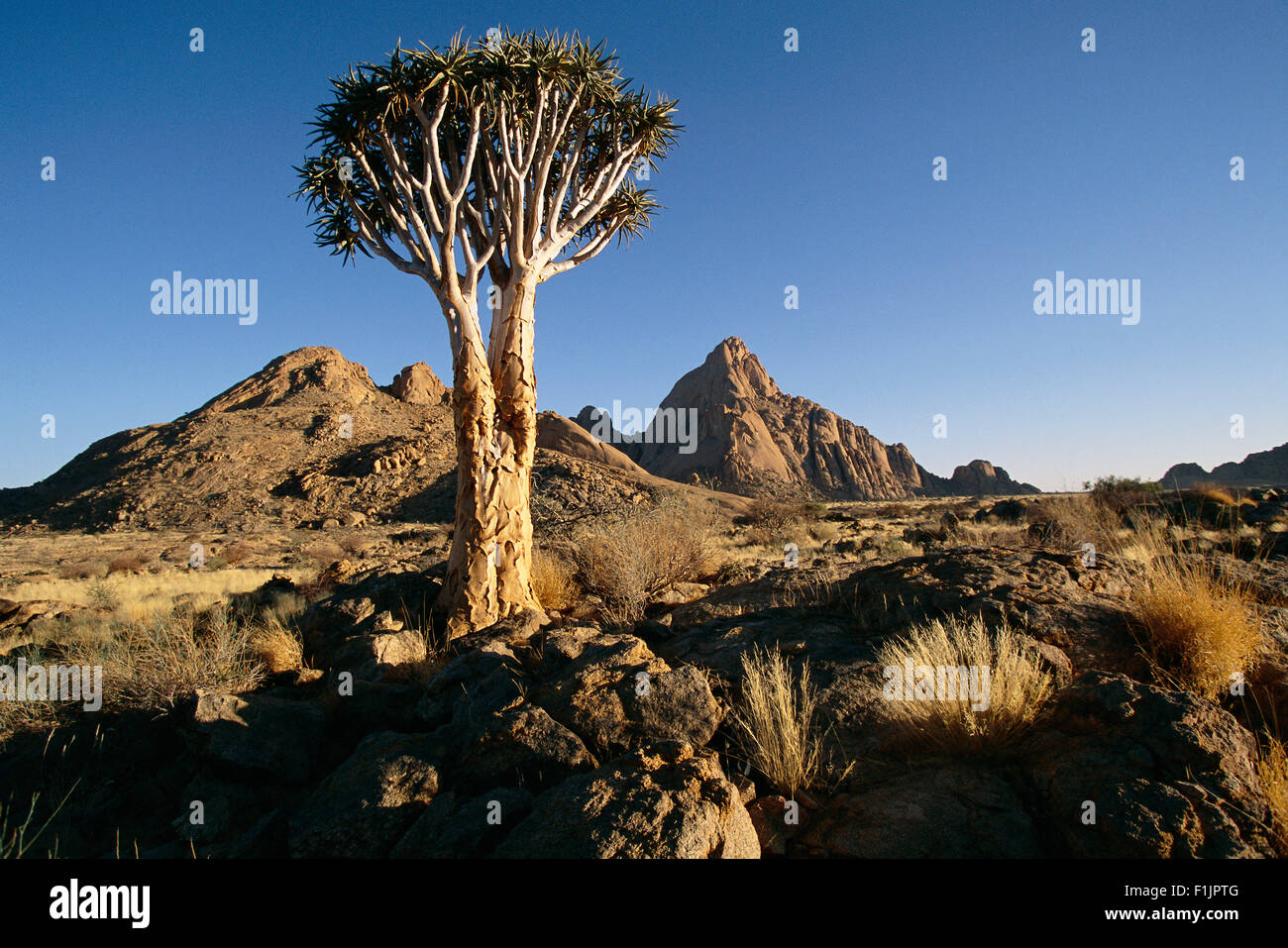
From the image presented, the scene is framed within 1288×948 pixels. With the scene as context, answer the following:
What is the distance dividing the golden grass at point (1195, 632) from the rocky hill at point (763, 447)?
54.1 meters

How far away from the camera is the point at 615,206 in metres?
9.04

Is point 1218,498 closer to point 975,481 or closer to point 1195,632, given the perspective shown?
point 1195,632

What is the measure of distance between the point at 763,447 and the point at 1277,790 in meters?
69.0

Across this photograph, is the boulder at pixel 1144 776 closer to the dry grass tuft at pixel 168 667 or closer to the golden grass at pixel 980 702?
the golden grass at pixel 980 702

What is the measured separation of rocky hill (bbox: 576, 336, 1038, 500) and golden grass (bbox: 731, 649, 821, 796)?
54732mm

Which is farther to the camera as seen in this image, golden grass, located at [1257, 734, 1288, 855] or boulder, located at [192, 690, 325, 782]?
boulder, located at [192, 690, 325, 782]

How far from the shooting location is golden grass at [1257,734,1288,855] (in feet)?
7.82

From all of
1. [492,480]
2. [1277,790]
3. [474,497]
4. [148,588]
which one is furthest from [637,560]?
[148,588]

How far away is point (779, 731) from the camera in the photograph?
3465mm

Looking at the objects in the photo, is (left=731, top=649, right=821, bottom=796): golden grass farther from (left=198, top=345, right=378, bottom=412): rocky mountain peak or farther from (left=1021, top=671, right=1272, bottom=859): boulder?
(left=198, top=345, right=378, bottom=412): rocky mountain peak

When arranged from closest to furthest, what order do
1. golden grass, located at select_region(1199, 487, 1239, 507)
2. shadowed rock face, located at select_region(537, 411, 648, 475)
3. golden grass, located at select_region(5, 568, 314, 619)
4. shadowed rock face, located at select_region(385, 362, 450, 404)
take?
golden grass, located at select_region(5, 568, 314, 619), golden grass, located at select_region(1199, 487, 1239, 507), shadowed rock face, located at select_region(537, 411, 648, 475), shadowed rock face, located at select_region(385, 362, 450, 404)

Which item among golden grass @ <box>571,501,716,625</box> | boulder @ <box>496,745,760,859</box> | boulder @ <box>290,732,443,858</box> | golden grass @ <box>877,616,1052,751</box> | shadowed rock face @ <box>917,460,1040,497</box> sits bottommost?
boulder @ <box>290,732,443,858</box>

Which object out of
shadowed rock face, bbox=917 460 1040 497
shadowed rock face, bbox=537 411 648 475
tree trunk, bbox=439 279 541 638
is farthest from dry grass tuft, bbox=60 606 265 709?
shadowed rock face, bbox=917 460 1040 497
